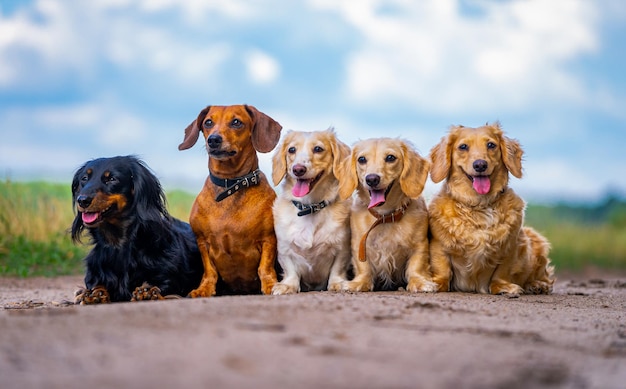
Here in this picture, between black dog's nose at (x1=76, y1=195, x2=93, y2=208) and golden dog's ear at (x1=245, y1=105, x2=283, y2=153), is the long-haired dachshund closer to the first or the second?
black dog's nose at (x1=76, y1=195, x2=93, y2=208)

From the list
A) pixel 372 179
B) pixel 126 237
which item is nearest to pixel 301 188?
pixel 372 179

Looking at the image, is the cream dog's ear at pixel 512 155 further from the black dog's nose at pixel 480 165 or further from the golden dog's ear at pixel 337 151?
the golden dog's ear at pixel 337 151

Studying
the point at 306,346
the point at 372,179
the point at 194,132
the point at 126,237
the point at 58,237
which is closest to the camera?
the point at 306,346

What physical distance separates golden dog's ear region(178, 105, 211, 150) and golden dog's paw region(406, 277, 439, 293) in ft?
6.95

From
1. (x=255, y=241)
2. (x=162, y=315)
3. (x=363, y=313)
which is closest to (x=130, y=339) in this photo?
(x=162, y=315)

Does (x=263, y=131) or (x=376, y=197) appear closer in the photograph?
(x=376, y=197)

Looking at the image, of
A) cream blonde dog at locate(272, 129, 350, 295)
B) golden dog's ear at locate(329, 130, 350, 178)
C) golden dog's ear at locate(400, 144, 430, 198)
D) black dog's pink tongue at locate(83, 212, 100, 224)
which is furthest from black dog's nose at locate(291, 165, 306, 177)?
black dog's pink tongue at locate(83, 212, 100, 224)

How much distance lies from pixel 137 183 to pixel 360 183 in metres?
1.72

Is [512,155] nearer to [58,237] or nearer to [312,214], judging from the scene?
[312,214]

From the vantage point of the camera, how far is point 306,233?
5953mm

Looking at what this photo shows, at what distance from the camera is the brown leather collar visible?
5.96 meters

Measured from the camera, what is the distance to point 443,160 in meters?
6.23

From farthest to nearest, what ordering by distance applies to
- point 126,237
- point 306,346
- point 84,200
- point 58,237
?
point 58,237
point 126,237
point 84,200
point 306,346

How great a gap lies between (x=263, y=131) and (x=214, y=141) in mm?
490
